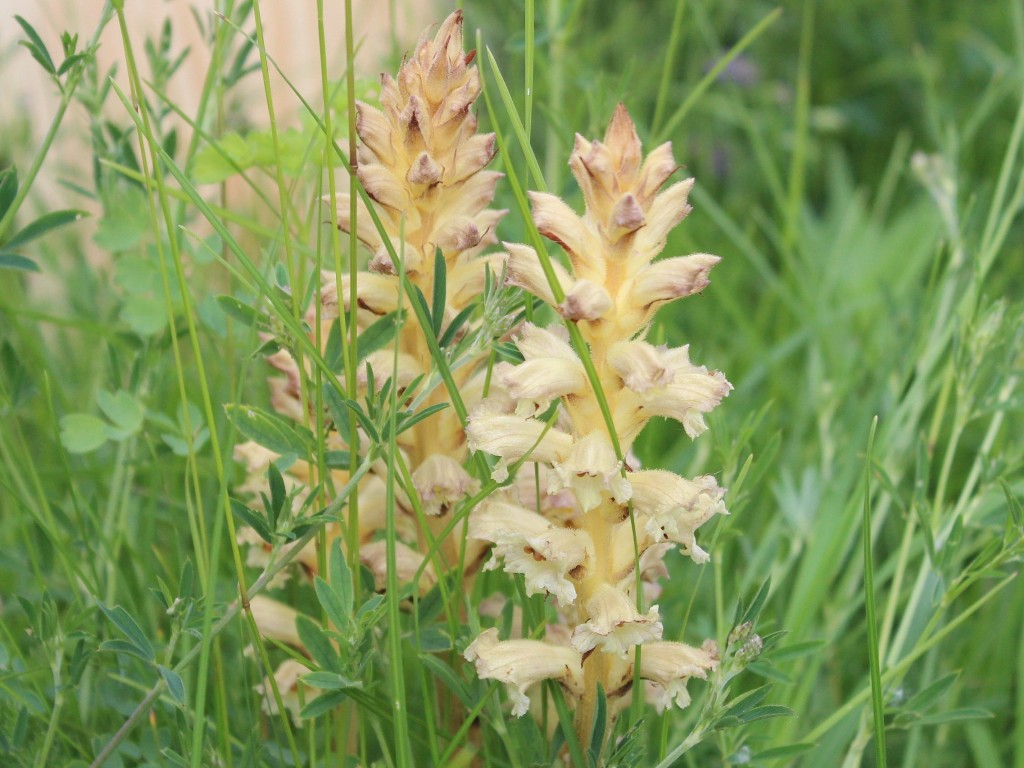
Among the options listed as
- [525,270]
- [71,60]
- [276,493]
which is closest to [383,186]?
[525,270]

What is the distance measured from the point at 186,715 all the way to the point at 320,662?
0.12 meters

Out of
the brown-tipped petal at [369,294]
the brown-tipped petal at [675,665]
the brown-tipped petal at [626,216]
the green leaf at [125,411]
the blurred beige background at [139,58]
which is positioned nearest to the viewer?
the brown-tipped petal at [626,216]

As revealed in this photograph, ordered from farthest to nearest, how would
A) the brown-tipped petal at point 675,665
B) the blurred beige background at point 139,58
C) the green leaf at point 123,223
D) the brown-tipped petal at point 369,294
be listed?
the blurred beige background at point 139,58 < the green leaf at point 123,223 < the brown-tipped petal at point 369,294 < the brown-tipped petal at point 675,665

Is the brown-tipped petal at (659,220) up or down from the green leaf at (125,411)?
up

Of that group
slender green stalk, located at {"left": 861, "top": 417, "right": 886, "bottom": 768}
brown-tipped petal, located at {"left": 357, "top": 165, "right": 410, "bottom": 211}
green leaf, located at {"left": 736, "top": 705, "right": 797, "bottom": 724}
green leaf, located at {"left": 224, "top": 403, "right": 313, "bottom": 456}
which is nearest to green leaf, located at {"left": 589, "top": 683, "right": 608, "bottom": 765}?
green leaf, located at {"left": 736, "top": 705, "right": 797, "bottom": 724}

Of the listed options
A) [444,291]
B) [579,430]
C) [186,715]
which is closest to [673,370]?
[579,430]

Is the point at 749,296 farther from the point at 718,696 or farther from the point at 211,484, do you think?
the point at 718,696

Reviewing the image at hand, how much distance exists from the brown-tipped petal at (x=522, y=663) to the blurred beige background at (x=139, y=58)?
1.70 metres

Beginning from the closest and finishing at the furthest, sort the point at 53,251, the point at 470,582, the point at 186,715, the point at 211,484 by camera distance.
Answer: the point at 186,715, the point at 470,582, the point at 211,484, the point at 53,251

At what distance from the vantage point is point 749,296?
260cm

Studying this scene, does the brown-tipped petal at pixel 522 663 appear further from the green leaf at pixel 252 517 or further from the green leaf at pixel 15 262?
the green leaf at pixel 15 262

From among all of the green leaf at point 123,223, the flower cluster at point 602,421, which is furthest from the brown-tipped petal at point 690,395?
the green leaf at point 123,223

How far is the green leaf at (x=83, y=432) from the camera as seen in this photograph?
122cm

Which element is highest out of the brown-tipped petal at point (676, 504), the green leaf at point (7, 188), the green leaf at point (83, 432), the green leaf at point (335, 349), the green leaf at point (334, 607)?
the green leaf at point (7, 188)
